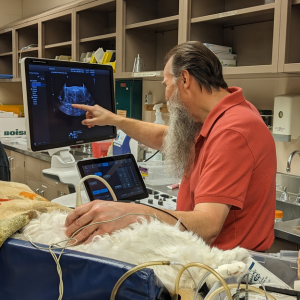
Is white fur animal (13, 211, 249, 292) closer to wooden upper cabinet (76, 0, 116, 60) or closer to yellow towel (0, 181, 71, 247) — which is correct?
yellow towel (0, 181, 71, 247)

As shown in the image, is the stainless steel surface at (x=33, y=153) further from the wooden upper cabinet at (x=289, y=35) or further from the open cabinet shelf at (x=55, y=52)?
the wooden upper cabinet at (x=289, y=35)

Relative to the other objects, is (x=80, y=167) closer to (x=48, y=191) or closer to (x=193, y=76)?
(x=193, y=76)

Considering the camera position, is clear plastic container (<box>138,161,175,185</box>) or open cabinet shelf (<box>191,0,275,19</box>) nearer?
clear plastic container (<box>138,161,175,185</box>)

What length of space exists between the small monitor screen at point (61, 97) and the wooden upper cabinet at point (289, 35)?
0.98 m

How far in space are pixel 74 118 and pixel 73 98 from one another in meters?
0.09

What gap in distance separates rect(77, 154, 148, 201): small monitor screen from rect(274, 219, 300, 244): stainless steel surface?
67 cm

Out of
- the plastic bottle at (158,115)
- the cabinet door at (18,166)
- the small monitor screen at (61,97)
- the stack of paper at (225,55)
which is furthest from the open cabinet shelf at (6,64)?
the small monitor screen at (61,97)

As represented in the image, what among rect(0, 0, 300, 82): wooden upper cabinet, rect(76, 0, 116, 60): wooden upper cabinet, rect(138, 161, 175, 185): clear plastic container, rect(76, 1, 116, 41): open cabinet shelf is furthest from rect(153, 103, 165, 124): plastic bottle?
rect(76, 1, 116, 41): open cabinet shelf

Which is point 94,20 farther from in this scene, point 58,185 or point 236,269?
point 236,269

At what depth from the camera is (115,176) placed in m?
1.62

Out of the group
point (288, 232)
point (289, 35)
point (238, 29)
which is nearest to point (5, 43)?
point (238, 29)

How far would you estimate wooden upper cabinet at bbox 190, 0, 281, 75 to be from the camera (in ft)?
8.77

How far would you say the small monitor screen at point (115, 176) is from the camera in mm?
1502

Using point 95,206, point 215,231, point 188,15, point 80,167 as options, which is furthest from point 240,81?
point 95,206
